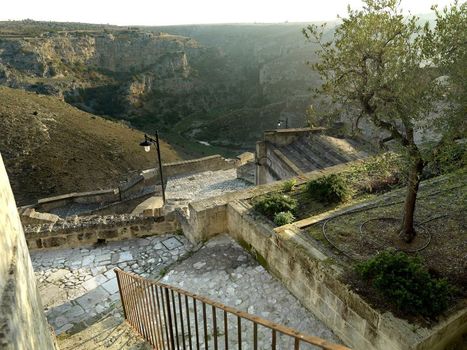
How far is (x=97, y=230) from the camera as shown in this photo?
27.5ft

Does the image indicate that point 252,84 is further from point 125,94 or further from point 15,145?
point 15,145

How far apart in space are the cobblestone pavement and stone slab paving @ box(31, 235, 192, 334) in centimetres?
824

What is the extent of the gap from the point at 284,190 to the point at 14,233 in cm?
678

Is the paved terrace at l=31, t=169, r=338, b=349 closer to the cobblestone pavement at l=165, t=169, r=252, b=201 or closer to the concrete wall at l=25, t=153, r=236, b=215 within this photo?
the cobblestone pavement at l=165, t=169, r=252, b=201

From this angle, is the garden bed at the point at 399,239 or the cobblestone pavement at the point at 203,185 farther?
the cobblestone pavement at the point at 203,185

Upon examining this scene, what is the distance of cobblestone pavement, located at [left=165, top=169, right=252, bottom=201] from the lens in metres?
17.2

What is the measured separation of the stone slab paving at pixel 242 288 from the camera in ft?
18.3

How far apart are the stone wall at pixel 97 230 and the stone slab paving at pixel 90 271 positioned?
158mm

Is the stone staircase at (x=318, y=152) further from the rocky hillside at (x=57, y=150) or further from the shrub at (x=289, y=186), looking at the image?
the rocky hillside at (x=57, y=150)

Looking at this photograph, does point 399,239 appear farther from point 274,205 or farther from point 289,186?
point 289,186

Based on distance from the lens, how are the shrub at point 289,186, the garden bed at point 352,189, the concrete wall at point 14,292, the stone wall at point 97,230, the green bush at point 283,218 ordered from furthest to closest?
the shrub at point 289,186, the stone wall at point 97,230, the garden bed at point 352,189, the green bush at point 283,218, the concrete wall at point 14,292

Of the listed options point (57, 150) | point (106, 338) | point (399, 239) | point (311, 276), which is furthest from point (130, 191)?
point (399, 239)

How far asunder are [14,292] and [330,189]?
6.75m

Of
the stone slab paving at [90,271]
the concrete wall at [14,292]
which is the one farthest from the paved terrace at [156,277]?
the concrete wall at [14,292]
